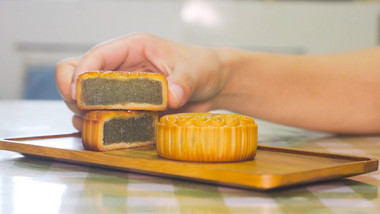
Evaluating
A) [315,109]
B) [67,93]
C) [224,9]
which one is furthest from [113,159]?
[224,9]

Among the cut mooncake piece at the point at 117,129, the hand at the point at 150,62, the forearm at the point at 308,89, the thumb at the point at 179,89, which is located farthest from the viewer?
the forearm at the point at 308,89

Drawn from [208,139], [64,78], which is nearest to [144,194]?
[208,139]

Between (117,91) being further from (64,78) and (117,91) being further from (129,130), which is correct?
(64,78)

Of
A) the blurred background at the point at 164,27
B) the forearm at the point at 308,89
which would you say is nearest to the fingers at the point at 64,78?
the forearm at the point at 308,89

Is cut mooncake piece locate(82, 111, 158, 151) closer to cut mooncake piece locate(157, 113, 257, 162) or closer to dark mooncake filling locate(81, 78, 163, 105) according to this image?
dark mooncake filling locate(81, 78, 163, 105)

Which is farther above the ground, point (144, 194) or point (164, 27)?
point (164, 27)

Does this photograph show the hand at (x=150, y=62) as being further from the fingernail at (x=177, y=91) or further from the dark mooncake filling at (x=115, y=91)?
the dark mooncake filling at (x=115, y=91)
